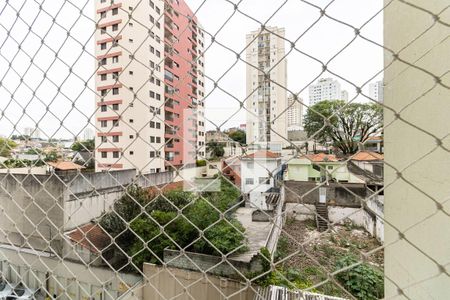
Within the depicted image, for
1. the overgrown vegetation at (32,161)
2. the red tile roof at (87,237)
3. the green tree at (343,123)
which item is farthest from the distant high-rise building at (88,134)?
the green tree at (343,123)

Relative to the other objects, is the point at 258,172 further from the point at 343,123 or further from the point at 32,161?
the point at 32,161

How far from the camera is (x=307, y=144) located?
0.31 m

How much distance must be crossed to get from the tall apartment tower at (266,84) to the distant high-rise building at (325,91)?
38 mm

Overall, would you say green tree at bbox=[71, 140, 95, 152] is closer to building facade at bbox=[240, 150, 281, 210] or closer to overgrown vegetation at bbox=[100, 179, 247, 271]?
overgrown vegetation at bbox=[100, 179, 247, 271]

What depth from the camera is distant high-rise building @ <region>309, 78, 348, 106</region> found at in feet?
1.03

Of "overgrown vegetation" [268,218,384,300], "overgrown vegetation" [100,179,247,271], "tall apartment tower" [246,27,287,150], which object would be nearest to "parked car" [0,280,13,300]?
"overgrown vegetation" [100,179,247,271]

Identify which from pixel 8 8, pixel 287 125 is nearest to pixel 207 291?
pixel 287 125

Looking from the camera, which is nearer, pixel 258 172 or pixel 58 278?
pixel 258 172

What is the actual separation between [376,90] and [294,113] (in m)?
0.13

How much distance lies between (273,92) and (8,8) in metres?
0.70

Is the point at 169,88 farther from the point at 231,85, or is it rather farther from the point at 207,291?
the point at 207,291

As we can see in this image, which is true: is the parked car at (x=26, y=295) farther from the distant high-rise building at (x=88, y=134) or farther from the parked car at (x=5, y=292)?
the distant high-rise building at (x=88, y=134)

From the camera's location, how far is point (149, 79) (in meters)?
0.44

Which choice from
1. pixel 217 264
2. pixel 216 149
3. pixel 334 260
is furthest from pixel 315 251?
pixel 216 149
